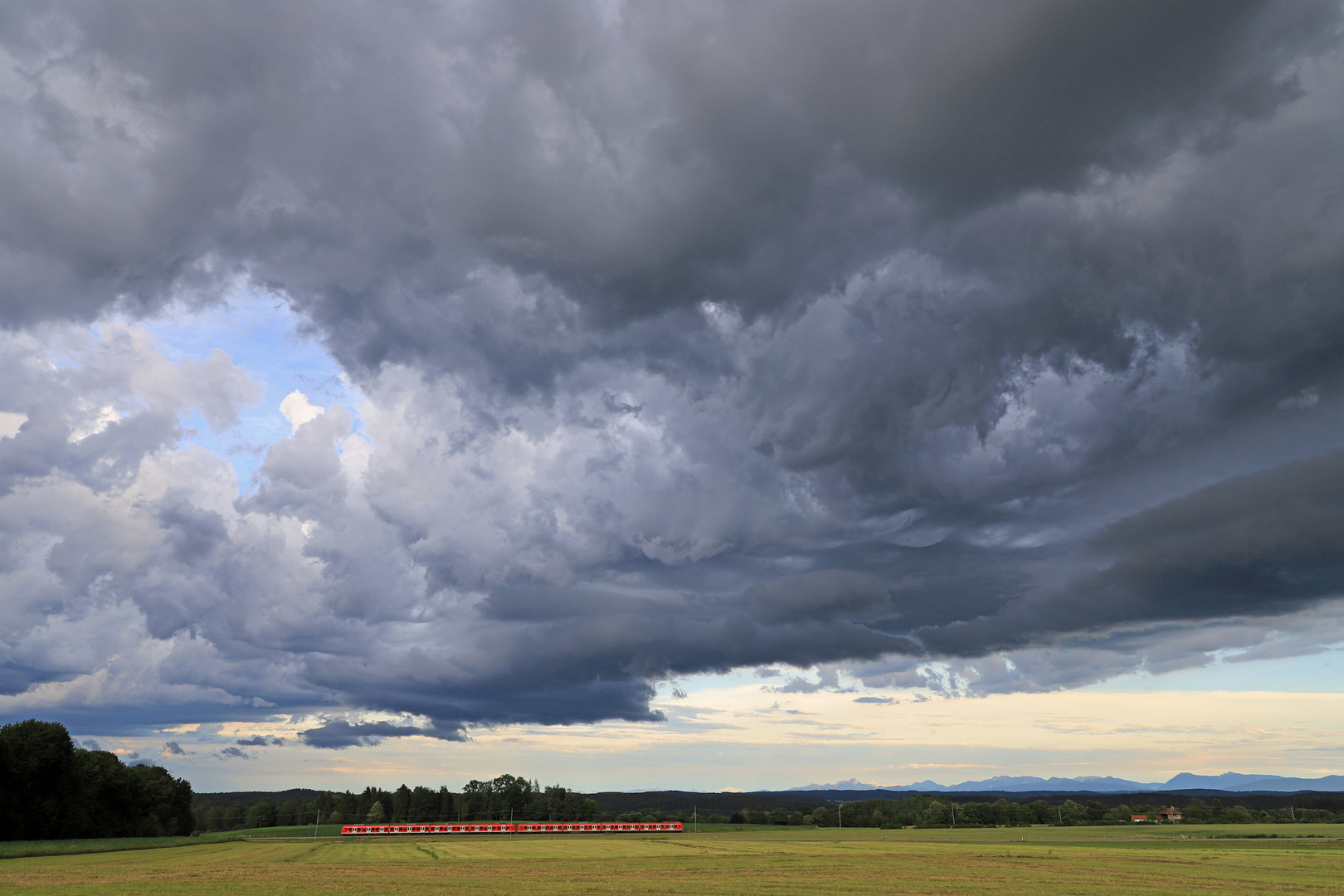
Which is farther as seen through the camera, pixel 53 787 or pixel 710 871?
pixel 53 787

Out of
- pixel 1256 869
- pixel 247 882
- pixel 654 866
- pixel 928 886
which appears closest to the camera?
pixel 928 886

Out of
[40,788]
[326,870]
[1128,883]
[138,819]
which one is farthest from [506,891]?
[138,819]

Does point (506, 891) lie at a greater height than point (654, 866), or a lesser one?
greater

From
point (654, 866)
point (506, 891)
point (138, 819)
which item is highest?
point (506, 891)

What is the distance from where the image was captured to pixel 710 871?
8038 cm

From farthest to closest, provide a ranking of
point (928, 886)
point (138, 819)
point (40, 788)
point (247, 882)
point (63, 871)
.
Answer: point (138, 819) → point (40, 788) → point (63, 871) → point (247, 882) → point (928, 886)

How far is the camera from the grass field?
198 feet

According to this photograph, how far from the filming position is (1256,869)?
269 feet

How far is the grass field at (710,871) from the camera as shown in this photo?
A: 60438 millimetres

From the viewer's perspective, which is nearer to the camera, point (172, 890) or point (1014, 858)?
point (172, 890)

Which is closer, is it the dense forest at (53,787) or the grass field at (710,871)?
the grass field at (710,871)

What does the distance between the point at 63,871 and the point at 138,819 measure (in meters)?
147

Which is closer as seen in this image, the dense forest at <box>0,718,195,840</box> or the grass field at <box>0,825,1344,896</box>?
the grass field at <box>0,825,1344,896</box>

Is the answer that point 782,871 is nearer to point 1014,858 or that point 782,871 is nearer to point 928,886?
point 928,886
